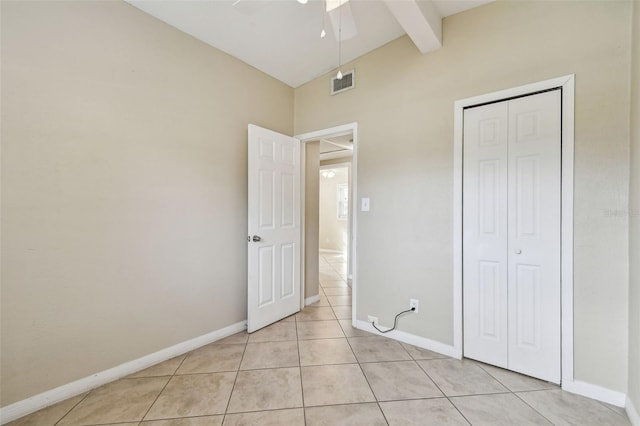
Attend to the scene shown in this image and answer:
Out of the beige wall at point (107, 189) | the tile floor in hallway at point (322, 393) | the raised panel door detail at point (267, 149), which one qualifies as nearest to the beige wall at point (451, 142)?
the tile floor in hallway at point (322, 393)

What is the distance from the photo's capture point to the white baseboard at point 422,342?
7.02ft

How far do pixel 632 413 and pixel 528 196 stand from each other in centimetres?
132

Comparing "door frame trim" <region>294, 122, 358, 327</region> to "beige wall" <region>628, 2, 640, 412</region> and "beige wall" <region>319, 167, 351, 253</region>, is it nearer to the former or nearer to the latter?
"beige wall" <region>628, 2, 640, 412</region>

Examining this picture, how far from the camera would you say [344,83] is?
9.05 ft

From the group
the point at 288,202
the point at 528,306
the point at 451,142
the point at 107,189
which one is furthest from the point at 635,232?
the point at 107,189

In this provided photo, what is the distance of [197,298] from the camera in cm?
230

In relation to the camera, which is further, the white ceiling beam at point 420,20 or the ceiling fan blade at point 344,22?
the ceiling fan blade at point 344,22

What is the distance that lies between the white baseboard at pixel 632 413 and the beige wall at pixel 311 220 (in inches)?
106

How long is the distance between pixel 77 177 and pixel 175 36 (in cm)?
137

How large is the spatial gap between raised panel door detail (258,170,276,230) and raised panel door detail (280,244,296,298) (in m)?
0.35

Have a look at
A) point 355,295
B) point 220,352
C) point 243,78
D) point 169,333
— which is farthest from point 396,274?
point 243,78

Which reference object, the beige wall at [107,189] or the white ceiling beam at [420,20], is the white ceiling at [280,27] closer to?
the white ceiling beam at [420,20]

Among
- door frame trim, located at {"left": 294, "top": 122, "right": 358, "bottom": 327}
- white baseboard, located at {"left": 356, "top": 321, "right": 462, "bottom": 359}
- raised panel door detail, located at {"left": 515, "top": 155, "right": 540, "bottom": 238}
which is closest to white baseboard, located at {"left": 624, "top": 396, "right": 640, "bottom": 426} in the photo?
white baseboard, located at {"left": 356, "top": 321, "right": 462, "bottom": 359}

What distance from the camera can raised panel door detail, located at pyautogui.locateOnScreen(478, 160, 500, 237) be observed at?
6.49ft
